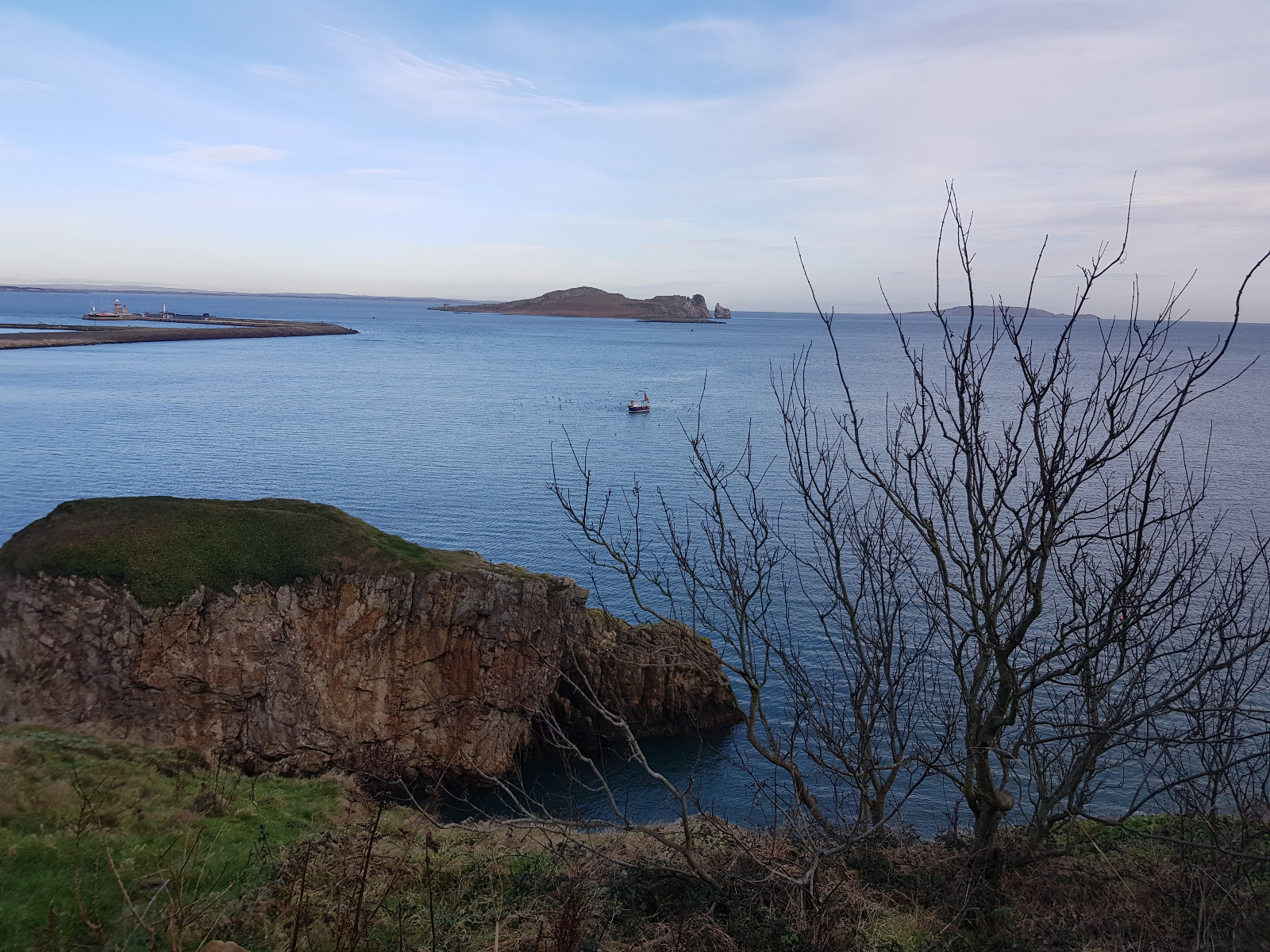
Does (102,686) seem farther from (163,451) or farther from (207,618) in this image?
(163,451)

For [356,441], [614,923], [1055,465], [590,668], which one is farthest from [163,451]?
[1055,465]

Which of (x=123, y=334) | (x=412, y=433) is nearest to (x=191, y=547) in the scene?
(x=412, y=433)

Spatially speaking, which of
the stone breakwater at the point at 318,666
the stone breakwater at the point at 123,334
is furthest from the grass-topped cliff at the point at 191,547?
the stone breakwater at the point at 123,334

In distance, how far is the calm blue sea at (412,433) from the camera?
Result: 136 ft

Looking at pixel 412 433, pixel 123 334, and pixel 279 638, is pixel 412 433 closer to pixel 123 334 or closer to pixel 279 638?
pixel 279 638

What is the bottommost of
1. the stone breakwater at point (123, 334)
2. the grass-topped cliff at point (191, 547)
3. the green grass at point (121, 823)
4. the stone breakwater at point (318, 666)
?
the stone breakwater at point (318, 666)

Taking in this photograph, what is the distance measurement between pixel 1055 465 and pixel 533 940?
6.34 meters

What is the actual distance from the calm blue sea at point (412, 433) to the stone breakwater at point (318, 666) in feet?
18.8

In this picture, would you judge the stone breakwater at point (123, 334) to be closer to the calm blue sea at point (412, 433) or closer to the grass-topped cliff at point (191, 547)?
the calm blue sea at point (412, 433)

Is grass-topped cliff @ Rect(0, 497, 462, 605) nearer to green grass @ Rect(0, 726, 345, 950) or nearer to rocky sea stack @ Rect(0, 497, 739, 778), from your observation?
rocky sea stack @ Rect(0, 497, 739, 778)

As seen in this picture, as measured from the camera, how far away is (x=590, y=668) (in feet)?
84.1

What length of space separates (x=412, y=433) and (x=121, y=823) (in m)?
54.7

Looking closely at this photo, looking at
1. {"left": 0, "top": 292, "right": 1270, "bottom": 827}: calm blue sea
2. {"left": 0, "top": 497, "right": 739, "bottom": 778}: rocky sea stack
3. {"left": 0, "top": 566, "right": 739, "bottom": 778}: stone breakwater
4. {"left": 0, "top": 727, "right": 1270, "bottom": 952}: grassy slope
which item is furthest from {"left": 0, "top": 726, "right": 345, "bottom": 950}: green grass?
{"left": 0, "top": 292, "right": 1270, "bottom": 827}: calm blue sea

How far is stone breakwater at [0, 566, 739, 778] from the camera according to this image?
71.4 feet
